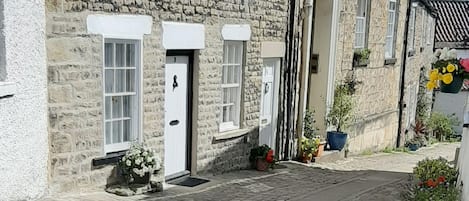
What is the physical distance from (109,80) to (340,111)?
24.6ft

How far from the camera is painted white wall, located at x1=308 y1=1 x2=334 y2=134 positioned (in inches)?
512

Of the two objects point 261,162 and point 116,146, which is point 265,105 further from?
point 116,146

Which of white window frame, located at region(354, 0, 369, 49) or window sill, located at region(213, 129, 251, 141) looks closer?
window sill, located at region(213, 129, 251, 141)

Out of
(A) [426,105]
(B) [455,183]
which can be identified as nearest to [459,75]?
(B) [455,183]

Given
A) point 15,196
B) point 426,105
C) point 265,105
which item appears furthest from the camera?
point 426,105

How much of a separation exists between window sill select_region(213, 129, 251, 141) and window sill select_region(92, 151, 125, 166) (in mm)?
2348

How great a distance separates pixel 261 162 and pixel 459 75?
498cm

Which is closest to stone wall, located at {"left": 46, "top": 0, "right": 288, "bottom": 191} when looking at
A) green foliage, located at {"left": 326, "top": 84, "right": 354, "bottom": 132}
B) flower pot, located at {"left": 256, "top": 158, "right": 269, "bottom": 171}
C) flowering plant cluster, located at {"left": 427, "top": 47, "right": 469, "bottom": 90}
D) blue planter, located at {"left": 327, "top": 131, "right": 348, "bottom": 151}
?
flower pot, located at {"left": 256, "top": 158, "right": 269, "bottom": 171}

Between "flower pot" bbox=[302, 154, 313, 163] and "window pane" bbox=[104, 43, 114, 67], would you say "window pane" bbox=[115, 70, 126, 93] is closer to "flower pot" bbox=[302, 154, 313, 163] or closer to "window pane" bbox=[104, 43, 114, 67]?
"window pane" bbox=[104, 43, 114, 67]

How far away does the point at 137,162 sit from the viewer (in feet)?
24.7

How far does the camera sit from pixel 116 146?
7.61 m

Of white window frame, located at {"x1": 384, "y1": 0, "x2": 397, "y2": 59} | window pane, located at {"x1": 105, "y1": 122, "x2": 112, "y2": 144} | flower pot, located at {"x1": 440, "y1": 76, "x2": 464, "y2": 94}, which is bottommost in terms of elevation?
window pane, located at {"x1": 105, "y1": 122, "x2": 112, "y2": 144}

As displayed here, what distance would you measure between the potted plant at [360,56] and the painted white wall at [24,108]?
1011 cm

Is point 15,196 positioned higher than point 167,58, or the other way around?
point 167,58
